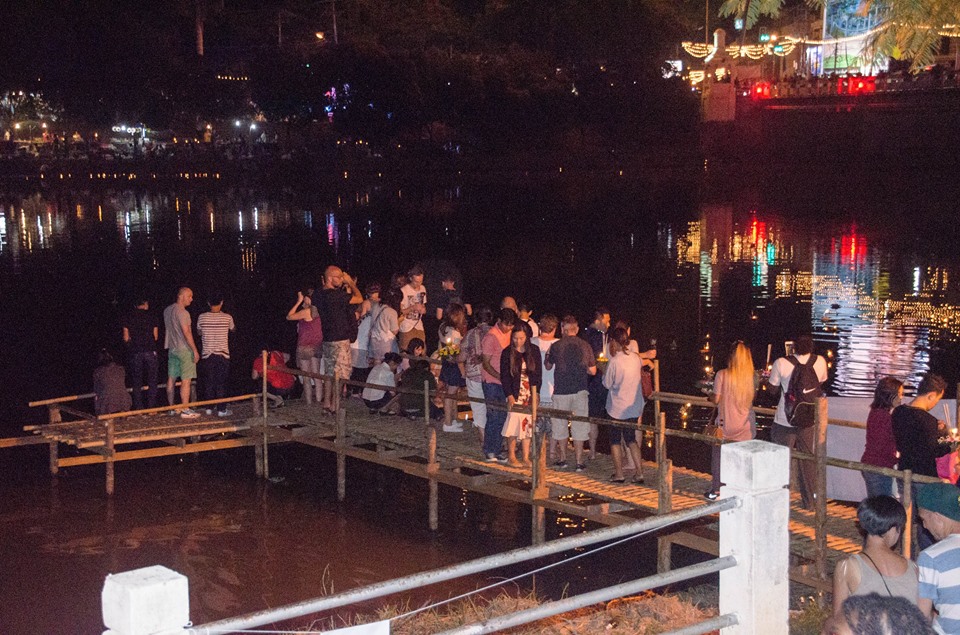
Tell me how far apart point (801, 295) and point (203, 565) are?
1106 inches

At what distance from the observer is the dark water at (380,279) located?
1401 centimetres

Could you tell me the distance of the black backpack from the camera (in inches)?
421

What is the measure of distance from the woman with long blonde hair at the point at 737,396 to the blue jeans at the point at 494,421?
9.22 feet

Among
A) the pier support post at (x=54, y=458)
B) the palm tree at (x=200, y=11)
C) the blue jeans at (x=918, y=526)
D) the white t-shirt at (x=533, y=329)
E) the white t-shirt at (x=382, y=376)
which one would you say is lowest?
the pier support post at (x=54, y=458)

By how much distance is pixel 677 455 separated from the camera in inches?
721

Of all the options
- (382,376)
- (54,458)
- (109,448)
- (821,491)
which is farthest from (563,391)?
(54,458)

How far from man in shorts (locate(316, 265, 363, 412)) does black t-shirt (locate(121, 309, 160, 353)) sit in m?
2.98

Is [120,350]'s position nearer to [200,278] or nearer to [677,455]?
[200,278]

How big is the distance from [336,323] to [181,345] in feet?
7.98

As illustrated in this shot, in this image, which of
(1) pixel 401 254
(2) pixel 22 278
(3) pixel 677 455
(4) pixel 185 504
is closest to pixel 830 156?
(1) pixel 401 254

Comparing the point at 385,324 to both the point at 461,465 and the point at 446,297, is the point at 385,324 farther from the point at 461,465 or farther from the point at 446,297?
the point at 461,465

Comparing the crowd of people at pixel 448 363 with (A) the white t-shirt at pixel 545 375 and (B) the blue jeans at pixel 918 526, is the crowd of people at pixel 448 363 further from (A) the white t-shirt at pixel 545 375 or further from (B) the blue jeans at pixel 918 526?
(B) the blue jeans at pixel 918 526

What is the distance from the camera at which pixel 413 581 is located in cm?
445

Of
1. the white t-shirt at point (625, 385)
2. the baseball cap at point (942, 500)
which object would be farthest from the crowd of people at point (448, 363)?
the baseball cap at point (942, 500)
